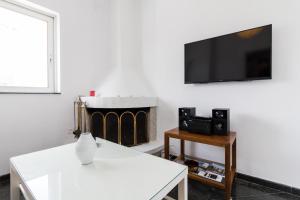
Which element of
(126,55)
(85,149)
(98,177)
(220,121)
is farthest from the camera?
(126,55)

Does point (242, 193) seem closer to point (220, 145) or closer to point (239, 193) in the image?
point (239, 193)

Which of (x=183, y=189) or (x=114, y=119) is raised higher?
(x=114, y=119)

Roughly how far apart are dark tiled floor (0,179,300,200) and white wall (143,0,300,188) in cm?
12

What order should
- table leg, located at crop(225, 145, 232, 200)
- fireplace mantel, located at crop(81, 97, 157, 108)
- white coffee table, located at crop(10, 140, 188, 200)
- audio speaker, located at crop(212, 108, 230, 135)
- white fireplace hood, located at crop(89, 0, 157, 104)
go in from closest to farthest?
white coffee table, located at crop(10, 140, 188, 200) < table leg, located at crop(225, 145, 232, 200) < audio speaker, located at crop(212, 108, 230, 135) < fireplace mantel, located at crop(81, 97, 157, 108) < white fireplace hood, located at crop(89, 0, 157, 104)

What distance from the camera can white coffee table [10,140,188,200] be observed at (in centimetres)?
71

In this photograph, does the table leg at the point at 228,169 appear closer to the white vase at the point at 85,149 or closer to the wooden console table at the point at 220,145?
the wooden console table at the point at 220,145

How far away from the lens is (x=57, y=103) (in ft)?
6.84

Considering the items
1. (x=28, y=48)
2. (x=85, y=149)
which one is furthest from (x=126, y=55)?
(x=85, y=149)

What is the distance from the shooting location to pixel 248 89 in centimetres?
161

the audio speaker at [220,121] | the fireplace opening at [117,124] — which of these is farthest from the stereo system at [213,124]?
the fireplace opening at [117,124]

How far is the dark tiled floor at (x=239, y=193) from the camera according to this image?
54.0 inches

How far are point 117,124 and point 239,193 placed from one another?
5.12 feet

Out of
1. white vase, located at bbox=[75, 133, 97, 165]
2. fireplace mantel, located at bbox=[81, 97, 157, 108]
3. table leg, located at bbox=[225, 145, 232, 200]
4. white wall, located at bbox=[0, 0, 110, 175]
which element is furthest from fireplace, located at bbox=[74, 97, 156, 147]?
table leg, located at bbox=[225, 145, 232, 200]

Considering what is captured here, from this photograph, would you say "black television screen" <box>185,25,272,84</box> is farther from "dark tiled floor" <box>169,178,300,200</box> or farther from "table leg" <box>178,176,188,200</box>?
"table leg" <box>178,176,188,200</box>
